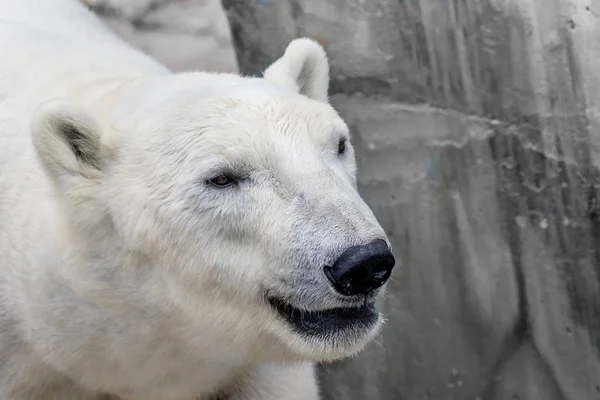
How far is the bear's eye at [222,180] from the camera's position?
1.90 metres

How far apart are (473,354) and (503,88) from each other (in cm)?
97

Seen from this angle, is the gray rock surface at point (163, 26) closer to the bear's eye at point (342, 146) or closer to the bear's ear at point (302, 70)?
Answer: the bear's ear at point (302, 70)

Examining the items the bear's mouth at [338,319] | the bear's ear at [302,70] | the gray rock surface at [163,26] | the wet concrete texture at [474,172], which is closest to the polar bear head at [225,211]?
the bear's mouth at [338,319]

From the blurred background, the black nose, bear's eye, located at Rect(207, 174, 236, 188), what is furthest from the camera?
the blurred background

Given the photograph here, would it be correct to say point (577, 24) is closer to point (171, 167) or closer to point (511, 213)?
point (511, 213)

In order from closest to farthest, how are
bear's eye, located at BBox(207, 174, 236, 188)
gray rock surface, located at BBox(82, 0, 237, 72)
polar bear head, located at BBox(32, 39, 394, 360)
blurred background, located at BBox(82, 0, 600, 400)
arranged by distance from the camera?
polar bear head, located at BBox(32, 39, 394, 360) → bear's eye, located at BBox(207, 174, 236, 188) → blurred background, located at BBox(82, 0, 600, 400) → gray rock surface, located at BBox(82, 0, 237, 72)

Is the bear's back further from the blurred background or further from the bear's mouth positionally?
the blurred background

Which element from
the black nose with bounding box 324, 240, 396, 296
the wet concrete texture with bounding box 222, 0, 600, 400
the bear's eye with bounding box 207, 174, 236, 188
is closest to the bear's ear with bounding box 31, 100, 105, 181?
the bear's eye with bounding box 207, 174, 236, 188

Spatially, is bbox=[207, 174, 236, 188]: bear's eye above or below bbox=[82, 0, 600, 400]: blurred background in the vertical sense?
above

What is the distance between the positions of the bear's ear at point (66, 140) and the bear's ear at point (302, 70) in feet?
1.61

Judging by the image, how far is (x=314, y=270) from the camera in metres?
1.76

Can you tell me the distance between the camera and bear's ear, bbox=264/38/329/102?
2.32 meters

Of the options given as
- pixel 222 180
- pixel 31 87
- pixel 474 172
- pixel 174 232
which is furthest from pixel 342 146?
pixel 474 172

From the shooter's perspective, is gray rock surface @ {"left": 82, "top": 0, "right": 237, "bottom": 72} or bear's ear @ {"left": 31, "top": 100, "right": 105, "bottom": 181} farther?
gray rock surface @ {"left": 82, "top": 0, "right": 237, "bottom": 72}
